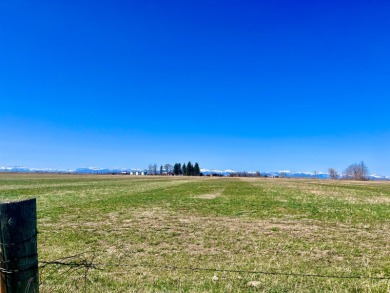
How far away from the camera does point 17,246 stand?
122 inches

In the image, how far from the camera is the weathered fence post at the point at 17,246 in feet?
10.0

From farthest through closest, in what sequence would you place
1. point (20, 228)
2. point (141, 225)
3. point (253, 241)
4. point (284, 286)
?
point (141, 225) → point (253, 241) → point (284, 286) → point (20, 228)

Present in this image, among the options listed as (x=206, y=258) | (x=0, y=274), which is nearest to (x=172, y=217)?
(x=206, y=258)

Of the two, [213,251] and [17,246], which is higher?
[17,246]

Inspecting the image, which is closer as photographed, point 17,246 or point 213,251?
point 17,246

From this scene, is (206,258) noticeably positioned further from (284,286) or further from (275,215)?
(275,215)

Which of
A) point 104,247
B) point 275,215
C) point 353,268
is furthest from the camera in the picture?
point 275,215

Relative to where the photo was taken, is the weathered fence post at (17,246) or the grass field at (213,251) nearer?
the weathered fence post at (17,246)

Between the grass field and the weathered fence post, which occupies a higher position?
the weathered fence post

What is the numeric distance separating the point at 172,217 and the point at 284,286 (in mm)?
11838

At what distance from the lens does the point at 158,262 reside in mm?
8875

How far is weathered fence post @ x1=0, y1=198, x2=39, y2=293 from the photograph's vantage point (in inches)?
120

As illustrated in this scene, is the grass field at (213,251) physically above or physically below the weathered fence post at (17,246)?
below

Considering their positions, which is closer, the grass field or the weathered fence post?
the weathered fence post
